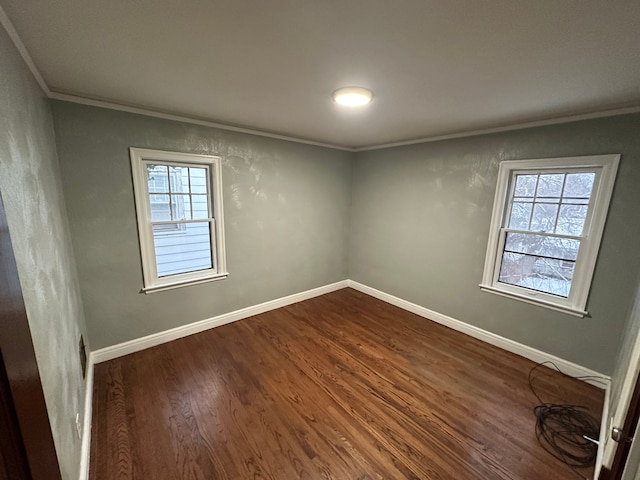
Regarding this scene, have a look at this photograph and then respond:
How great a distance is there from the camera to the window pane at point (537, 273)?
98.1 inches

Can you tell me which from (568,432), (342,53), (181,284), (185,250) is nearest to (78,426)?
(181,284)

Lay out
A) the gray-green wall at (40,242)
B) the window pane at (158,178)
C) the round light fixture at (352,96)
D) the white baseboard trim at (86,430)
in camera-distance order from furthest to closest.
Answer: the window pane at (158,178)
the round light fixture at (352,96)
the white baseboard trim at (86,430)
the gray-green wall at (40,242)

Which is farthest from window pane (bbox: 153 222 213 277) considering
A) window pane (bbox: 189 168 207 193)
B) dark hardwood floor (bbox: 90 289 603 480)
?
dark hardwood floor (bbox: 90 289 603 480)

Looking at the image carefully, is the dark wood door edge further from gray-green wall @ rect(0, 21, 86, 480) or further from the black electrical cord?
the black electrical cord

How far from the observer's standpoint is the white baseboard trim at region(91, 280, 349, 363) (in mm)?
2525

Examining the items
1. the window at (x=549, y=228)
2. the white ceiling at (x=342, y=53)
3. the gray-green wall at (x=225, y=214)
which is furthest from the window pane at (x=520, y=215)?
the gray-green wall at (x=225, y=214)

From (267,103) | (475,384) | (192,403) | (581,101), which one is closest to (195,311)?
(192,403)

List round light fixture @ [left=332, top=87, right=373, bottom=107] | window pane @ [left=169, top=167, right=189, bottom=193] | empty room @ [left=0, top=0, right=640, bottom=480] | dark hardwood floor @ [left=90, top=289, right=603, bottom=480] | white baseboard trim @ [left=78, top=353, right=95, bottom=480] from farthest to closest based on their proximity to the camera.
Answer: window pane @ [left=169, top=167, right=189, bottom=193] < round light fixture @ [left=332, top=87, right=373, bottom=107] < dark hardwood floor @ [left=90, top=289, right=603, bottom=480] < white baseboard trim @ [left=78, top=353, right=95, bottom=480] < empty room @ [left=0, top=0, right=640, bottom=480]

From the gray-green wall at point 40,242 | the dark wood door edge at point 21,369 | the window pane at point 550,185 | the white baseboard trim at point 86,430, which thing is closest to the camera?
the dark wood door edge at point 21,369

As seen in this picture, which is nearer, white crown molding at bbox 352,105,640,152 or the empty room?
the empty room

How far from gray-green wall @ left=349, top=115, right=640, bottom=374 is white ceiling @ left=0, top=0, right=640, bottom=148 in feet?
1.15

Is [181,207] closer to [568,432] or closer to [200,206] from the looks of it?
[200,206]

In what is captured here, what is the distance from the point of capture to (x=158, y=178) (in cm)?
264

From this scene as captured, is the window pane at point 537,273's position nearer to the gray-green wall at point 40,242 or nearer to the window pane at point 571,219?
the window pane at point 571,219
